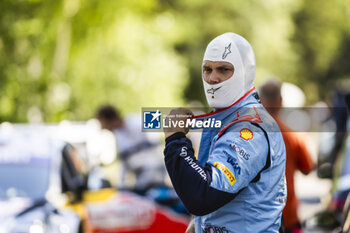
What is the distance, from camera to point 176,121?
302 centimetres

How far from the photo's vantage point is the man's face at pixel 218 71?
3199 millimetres

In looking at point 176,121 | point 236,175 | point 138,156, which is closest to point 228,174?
point 236,175

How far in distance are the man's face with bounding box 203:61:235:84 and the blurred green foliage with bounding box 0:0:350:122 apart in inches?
391

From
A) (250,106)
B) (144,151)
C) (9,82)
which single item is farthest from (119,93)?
(250,106)

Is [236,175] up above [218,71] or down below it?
→ below

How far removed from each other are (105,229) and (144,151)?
1.60 metres

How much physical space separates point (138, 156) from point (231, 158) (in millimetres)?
5345

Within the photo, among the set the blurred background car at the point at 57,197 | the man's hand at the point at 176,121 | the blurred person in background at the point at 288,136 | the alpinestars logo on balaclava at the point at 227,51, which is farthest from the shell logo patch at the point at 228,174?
the blurred background car at the point at 57,197

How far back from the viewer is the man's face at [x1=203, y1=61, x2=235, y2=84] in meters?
3.20

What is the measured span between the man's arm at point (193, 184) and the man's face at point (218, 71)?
17.9 inches

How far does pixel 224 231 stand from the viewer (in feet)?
9.82

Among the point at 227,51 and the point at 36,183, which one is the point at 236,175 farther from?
the point at 36,183

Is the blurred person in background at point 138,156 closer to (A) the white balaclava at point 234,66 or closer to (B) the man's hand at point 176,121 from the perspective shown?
(A) the white balaclava at point 234,66

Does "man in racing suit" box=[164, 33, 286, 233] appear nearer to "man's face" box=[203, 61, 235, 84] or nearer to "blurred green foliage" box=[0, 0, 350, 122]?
"man's face" box=[203, 61, 235, 84]
